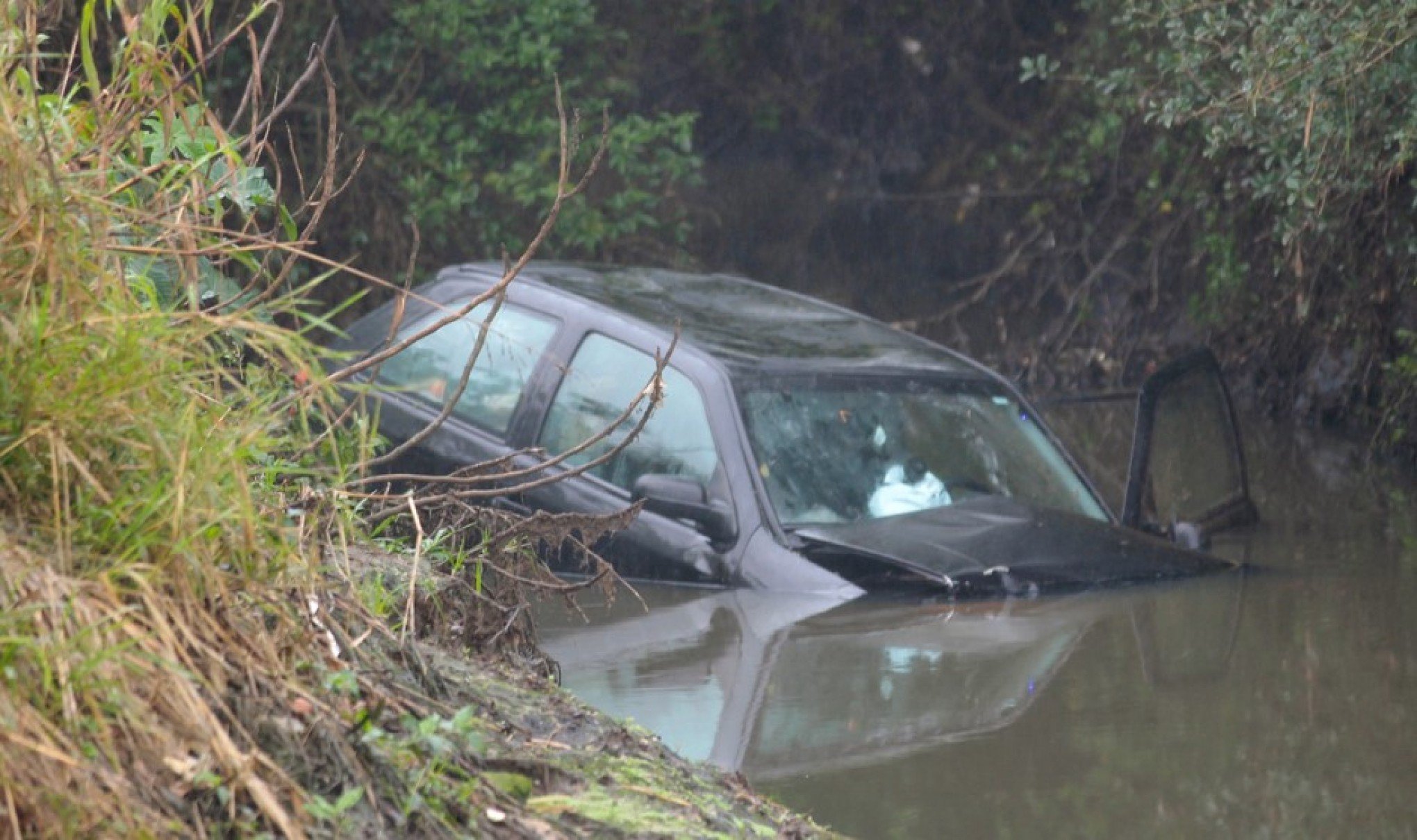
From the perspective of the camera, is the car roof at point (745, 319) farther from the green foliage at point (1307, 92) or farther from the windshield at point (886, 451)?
the green foliage at point (1307, 92)

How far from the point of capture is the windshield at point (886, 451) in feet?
20.1

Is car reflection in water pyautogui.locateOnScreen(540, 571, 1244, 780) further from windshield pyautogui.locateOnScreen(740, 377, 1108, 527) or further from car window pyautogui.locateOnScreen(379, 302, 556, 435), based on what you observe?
car window pyautogui.locateOnScreen(379, 302, 556, 435)

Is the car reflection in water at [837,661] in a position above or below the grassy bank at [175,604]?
below

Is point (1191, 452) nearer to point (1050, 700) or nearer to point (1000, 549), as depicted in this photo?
point (1000, 549)

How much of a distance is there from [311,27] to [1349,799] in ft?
32.0

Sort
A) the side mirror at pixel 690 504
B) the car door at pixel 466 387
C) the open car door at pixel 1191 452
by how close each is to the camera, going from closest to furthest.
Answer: the side mirror at pixel 690 504
the open car door at pixel 1191 452
the car door at pixel 466 387

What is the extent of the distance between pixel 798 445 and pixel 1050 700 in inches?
64.9

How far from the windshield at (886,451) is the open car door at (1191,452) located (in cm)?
28

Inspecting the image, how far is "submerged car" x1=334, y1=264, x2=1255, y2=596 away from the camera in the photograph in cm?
594

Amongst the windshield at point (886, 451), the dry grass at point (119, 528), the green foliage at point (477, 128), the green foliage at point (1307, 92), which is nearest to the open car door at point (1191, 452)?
the windshield at point (886, 451)

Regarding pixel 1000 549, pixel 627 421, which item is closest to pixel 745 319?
pixel 627 421

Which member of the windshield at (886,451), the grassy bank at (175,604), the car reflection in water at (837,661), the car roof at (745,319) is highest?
the grassy bank at (175,604)

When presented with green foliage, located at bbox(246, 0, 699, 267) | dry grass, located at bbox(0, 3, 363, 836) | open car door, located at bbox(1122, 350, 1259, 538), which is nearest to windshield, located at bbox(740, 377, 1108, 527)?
open car door, located at bbox(1122, 350, 1259, 538)

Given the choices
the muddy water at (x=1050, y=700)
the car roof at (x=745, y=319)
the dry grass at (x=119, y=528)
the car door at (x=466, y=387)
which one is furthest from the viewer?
the car door at (x=466, y=387)
